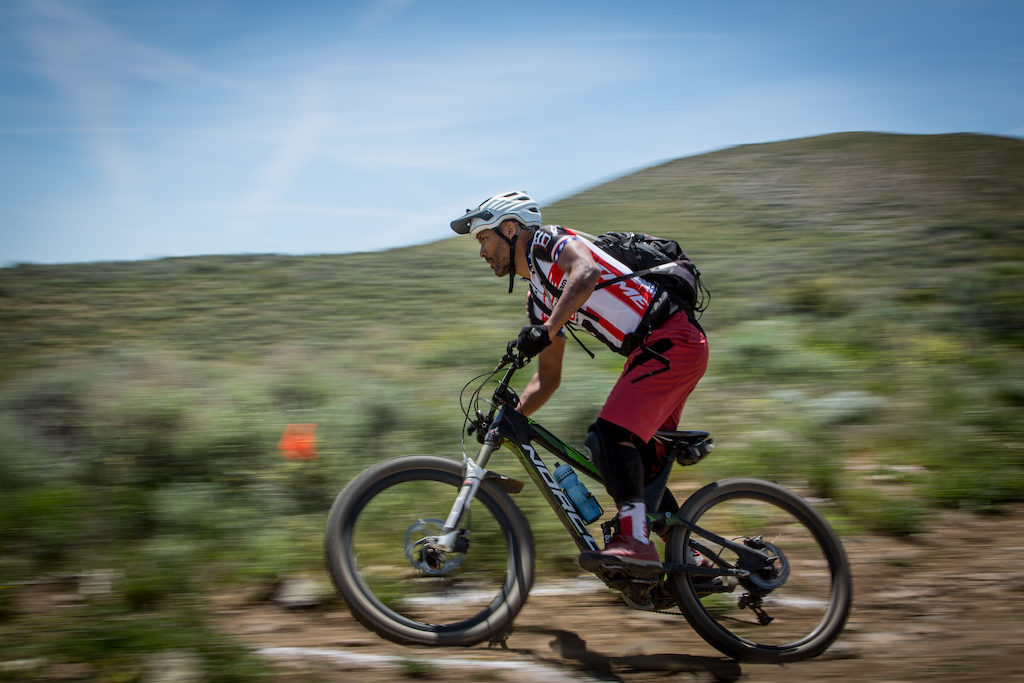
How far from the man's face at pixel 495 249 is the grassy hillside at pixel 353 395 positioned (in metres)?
1.99

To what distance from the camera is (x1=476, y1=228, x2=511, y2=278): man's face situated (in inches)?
156

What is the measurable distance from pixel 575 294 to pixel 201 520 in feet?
9.71

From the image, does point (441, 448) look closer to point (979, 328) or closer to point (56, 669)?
point (56, 669)

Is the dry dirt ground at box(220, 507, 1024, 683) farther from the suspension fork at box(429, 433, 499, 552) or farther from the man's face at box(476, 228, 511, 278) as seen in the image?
the man's face at box(476, 228, 511, 278)

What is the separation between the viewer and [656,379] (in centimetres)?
375

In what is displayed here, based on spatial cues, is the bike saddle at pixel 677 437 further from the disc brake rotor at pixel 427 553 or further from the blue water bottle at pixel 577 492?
the disc brake rotor at pixel 427 553

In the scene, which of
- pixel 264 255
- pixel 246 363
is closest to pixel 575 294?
pixel 246 363

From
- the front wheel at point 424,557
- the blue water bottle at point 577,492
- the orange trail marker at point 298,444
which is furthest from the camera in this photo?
the orange trail marker at point 298,444

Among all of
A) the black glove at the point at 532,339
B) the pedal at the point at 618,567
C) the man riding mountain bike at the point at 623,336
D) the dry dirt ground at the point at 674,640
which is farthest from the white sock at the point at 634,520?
the black glove at the point at 532,339

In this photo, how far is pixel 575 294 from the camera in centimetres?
357

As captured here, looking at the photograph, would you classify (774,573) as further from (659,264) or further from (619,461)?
(659,264)

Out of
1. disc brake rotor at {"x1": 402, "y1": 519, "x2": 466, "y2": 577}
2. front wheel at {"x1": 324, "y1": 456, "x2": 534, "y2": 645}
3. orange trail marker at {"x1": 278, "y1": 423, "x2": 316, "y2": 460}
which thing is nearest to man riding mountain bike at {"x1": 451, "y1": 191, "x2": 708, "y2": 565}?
front wheel at {"x1": 324, "y1": 456, "x2": 534, "y2": 645}

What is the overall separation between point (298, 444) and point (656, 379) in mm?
3420

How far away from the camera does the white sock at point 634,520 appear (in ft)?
12.1
